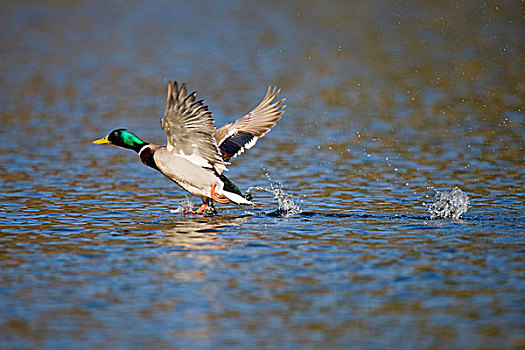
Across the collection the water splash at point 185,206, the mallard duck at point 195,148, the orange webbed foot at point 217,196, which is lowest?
the water splash at point 185,206

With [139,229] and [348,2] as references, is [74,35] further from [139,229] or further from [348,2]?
[139,229]

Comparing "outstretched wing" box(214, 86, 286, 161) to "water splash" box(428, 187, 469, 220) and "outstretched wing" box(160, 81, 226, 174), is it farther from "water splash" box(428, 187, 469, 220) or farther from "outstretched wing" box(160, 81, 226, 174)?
"water splash" box(428, 187, 469, 220)

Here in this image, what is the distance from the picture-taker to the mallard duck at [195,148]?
374 inches

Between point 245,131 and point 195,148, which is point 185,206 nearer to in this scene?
point 195,148

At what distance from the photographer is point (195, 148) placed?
33.6 feet

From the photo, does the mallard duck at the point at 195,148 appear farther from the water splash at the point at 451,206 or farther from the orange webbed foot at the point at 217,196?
the water splash at the point at 451,206

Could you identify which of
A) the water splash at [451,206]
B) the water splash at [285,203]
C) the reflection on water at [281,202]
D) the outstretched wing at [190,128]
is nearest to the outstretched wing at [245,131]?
the water splash at [285,203]

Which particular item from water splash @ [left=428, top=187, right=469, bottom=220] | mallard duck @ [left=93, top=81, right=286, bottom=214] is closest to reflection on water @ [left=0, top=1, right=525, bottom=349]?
water splash @ [left=428, top=187, right=469, bottom=220]

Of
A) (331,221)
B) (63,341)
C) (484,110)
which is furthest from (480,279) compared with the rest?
Answer: (484,110)

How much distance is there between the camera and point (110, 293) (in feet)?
23.2

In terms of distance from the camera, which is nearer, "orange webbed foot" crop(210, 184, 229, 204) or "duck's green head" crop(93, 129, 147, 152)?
"orange webbed foot" crop(210, 184, 229, 204)

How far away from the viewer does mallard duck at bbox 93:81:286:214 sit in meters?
9.50

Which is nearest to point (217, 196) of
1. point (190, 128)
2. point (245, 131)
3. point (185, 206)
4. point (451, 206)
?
point (185, 206)

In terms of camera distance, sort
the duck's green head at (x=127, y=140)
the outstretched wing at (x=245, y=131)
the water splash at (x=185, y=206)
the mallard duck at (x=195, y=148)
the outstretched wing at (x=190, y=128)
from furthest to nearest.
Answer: the outstretched wing at (x=245, y=131) < the duck's green head at (x=127, y=140) < the water splash at (x=185, y=206) < the mallard duck at (x=195, y=148) < the outstretched wing at (x=190, y=128)
